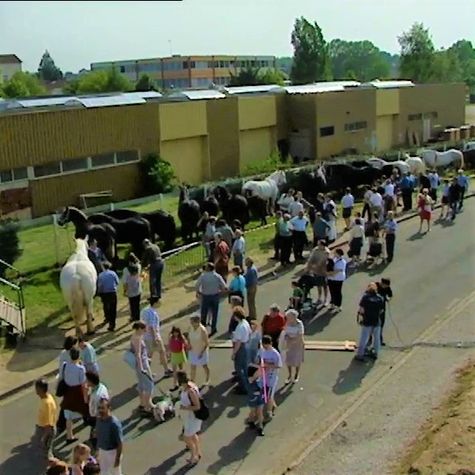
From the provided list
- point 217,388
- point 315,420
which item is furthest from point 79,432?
point 315,420

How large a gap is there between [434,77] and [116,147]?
44.0 m

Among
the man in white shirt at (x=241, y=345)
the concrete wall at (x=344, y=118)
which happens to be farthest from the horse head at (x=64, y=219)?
the concrete wall at (x=344, y=118)

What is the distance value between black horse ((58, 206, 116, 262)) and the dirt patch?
34.7 ft

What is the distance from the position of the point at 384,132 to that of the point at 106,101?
22.9 meters

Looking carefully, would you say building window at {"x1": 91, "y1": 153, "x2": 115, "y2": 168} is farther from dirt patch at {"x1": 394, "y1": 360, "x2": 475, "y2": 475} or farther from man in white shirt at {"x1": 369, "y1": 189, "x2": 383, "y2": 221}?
dirt patch at {"x1": 394, "y1": 360, "x2": 475, "y2": 475}

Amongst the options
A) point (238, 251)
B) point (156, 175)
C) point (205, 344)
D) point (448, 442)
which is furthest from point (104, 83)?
point (448, 442)

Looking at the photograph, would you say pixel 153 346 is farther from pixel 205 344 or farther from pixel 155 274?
pixel 155 274

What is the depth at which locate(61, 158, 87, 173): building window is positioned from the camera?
102 feet

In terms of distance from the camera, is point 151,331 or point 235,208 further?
point 235,208

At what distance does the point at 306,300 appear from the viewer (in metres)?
16.5

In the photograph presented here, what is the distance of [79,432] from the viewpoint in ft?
36.2

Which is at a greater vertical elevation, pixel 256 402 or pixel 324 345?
pixel 256 402

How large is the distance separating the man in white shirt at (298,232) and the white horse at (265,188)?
626 cm

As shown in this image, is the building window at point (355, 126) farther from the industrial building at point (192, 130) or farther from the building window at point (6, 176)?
the building window at point (6, 176)
